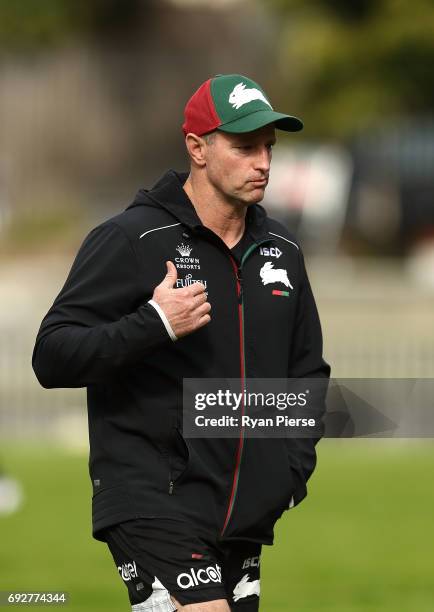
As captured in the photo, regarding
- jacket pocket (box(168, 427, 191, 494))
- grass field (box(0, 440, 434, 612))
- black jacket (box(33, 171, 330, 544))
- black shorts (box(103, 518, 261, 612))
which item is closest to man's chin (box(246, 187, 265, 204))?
black jacket (box(33, 171, 330, 544))

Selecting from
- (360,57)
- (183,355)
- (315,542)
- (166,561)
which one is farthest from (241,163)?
(360,57)

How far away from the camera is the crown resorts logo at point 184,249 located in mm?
4945

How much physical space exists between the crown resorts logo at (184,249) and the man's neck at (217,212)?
0.12 m

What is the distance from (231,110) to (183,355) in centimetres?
80

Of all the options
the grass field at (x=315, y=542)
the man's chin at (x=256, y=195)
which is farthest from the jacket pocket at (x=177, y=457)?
the grass field at (x=315, y=542)

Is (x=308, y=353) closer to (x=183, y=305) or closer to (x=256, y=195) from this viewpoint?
(x=256, y=195)

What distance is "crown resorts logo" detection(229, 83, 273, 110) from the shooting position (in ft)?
16.2

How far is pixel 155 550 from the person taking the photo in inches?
189

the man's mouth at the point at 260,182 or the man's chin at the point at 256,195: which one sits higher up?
the man's mouth at the point at 260,182

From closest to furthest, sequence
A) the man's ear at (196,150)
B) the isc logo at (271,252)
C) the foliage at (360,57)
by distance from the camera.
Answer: the man's ear at (196,150)
the isc logo at (271,252)
the foliage at (360,57)

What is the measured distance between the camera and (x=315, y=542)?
36.6 ft

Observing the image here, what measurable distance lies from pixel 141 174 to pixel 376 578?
105 feet

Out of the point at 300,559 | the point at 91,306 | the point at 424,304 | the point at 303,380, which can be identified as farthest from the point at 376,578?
the point at 424,304

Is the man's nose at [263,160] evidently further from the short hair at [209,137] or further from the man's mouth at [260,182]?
the short hair at [209,137]
